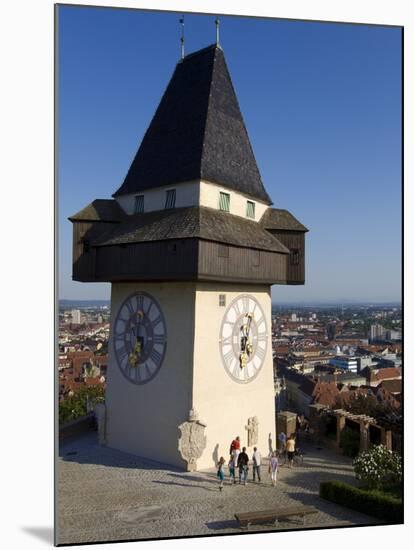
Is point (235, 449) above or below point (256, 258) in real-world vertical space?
below

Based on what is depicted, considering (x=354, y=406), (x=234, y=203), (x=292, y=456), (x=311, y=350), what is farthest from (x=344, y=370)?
(x=234, y=203)

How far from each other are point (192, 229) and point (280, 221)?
319 cm

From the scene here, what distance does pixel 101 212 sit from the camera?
1096cm

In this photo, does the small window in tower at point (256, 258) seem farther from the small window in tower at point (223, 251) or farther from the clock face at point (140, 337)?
the clock face at point (140, 337)

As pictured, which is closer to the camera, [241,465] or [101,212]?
[241,465]

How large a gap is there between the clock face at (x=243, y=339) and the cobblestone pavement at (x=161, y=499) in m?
1.94

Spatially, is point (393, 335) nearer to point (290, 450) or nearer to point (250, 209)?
point (290, 450)

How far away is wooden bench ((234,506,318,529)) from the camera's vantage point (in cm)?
773

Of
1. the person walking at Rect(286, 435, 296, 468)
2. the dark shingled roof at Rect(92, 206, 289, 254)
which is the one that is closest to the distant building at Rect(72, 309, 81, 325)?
the dark shingled roof at Rect(92, 206, 289, 254)

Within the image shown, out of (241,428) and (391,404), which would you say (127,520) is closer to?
(241,428)

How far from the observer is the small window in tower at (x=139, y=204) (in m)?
11.0

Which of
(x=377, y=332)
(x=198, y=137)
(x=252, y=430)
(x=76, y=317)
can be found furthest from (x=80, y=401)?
(x=198, y=137)

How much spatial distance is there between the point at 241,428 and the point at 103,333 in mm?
4143

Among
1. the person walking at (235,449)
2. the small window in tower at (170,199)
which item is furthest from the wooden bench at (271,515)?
the small window in tower at (170,199)
